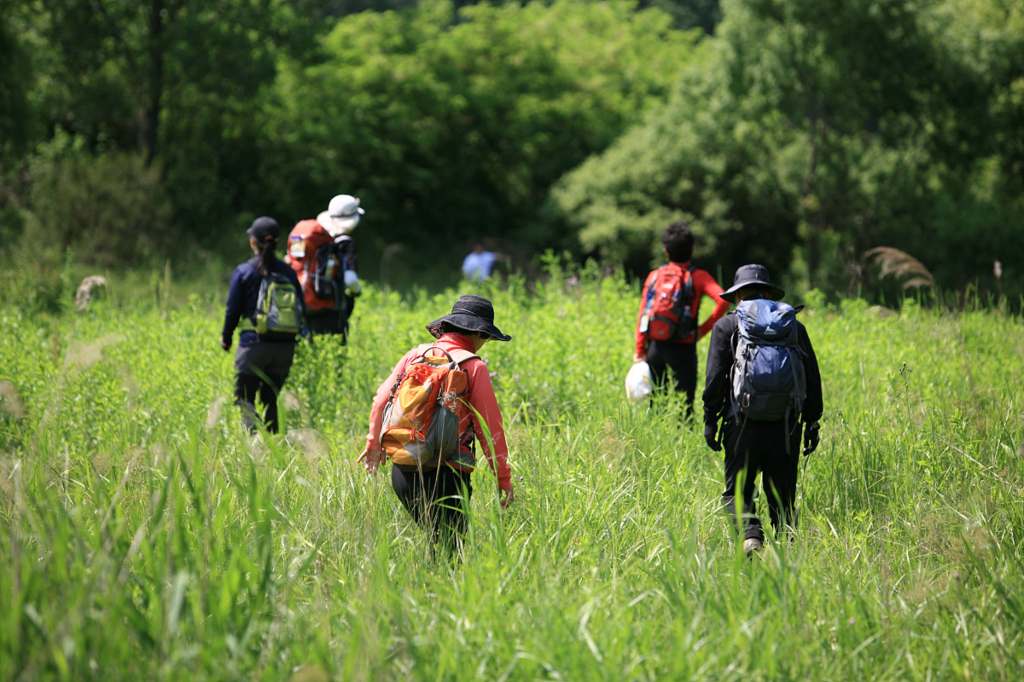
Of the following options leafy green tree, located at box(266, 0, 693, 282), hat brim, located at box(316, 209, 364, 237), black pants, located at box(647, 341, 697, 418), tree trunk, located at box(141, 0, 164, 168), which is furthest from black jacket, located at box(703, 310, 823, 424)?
leafy green tree, located at box(266, 0, 693, 282)

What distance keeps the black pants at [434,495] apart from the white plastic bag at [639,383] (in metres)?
1.98

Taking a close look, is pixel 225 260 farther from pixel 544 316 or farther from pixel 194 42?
pixel 544 316

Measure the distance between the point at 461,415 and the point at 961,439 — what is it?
347 cm

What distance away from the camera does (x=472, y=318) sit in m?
3.47

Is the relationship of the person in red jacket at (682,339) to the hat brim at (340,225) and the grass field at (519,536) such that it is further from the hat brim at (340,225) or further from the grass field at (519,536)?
the hat brim at (340,225)

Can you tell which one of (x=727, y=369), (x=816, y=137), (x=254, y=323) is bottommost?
(x=727, y=369)

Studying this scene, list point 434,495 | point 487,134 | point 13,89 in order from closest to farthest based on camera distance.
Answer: point 434,495 → point 13,89 → point 487,134

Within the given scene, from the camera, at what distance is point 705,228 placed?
18.1 metres

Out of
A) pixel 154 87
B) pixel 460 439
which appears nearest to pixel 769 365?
pixel 460 439

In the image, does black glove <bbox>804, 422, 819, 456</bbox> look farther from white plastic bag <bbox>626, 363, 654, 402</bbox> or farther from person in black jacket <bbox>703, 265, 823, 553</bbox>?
white plastic bag <bbox>626, 363, 654, 402</bbox>

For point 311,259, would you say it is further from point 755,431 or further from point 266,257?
point 755,431

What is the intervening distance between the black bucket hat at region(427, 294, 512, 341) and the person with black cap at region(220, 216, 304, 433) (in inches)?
94.0

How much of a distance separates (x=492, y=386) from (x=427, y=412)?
2.07 ft

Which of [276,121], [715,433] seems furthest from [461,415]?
[276,121]
